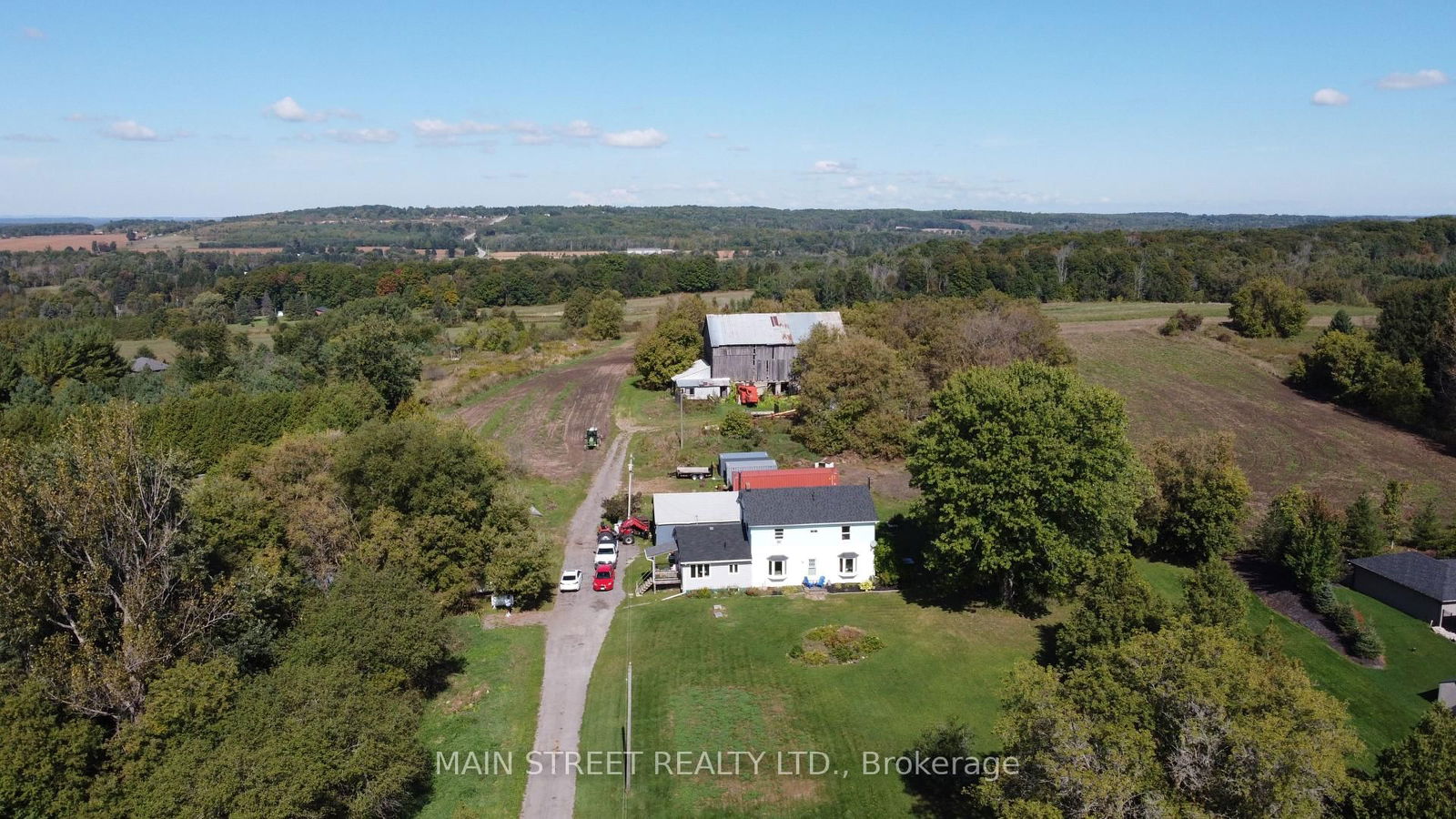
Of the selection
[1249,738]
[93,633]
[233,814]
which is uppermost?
[1249,738]

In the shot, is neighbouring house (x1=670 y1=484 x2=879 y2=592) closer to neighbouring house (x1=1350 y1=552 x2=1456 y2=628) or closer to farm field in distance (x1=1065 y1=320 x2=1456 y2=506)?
neighbouring house (x1=1350 y1=552 x2=1456 y2=628)

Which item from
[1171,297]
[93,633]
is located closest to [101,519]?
[93,633]

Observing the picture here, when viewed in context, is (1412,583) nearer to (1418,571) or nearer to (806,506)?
(1418,571)

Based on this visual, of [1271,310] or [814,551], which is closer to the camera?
[814,551]

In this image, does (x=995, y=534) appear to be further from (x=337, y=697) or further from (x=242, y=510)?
(x=242, y=510)

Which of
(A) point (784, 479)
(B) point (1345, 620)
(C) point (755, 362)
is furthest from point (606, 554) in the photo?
(C) point (755, 362)

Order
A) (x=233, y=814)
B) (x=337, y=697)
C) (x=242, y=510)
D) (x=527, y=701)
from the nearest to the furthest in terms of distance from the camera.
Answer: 1. (x=233, y=814)
2. (x=337, y=697)
3. (x=527, y=701)
4. (x=242, y=510)

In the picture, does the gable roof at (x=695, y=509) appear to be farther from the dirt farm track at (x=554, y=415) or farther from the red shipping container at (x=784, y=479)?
the dirt farm track at (x=554, y=415)
